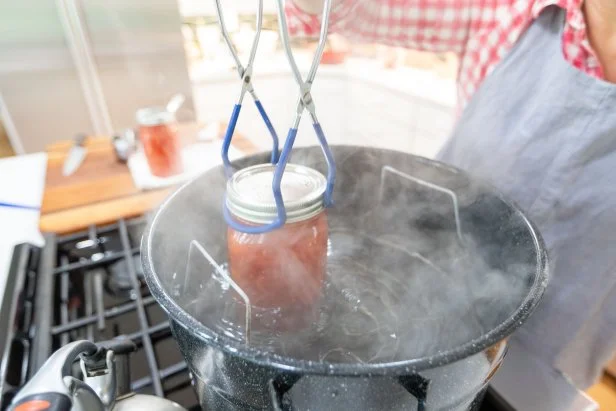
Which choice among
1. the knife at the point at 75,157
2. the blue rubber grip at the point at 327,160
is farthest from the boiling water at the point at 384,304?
the knife at the point at 75,157

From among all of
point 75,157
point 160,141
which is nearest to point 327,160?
point 160,141

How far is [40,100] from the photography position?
141 cm

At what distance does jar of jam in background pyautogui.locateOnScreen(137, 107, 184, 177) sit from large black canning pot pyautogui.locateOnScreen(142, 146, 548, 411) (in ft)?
1.20

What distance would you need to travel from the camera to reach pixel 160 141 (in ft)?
2.37

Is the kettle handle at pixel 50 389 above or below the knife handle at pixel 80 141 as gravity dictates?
above

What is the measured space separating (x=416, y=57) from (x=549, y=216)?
4.88 feet

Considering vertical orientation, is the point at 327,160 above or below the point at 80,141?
above

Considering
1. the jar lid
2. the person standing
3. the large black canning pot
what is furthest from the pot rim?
the jar lid

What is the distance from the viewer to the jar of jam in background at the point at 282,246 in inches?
11.1

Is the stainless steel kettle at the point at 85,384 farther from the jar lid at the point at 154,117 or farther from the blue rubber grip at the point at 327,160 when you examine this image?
the jar lid at the point at 154,117

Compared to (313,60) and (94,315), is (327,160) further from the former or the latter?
A: (94,315)

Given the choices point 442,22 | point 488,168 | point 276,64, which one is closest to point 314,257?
point 488,168

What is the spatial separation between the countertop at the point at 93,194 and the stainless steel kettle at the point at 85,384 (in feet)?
1.15

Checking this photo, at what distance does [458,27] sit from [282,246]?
427 millimetres
